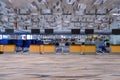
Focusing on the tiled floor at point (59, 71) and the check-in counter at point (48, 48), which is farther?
the check-in counter at point (48, 48)

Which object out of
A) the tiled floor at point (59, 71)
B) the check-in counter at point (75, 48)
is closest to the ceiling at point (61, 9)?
the check-in counter at point (75, 48)

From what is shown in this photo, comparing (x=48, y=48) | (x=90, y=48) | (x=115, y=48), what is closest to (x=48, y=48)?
(x=48, y=48)

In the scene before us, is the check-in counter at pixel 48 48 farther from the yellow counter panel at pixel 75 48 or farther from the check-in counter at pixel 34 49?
the yellow counter panel at pixel 75 48

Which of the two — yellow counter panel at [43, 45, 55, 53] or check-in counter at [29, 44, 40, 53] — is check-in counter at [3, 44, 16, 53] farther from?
yellow counter panel at [43, 45, 55, 53]

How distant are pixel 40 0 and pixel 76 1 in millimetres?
2439

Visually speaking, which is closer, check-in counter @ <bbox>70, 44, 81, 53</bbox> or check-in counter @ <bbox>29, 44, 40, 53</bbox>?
check-in counter @ <bbox>70, 44, 81, 53</bbox>

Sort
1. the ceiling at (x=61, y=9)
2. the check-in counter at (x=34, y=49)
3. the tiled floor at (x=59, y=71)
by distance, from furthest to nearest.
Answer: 1. the check-in counter at (x=34, y=49)
2. the ceiling at (x=61, y=9)
3. the tiled floor at (x=59, y=71)

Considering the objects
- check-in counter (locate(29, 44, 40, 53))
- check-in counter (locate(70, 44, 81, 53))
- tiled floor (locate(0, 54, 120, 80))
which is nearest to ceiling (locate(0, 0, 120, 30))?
check-in counter (locate(70, 44, 81, 53))

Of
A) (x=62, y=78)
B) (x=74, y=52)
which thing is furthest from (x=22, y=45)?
(x=62, y=78)

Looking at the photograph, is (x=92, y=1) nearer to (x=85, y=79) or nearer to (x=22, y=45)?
(x=85, y=79)

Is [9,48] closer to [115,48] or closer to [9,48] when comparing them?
[9,48]

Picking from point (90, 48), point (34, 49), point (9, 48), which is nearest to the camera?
point (90, 48)

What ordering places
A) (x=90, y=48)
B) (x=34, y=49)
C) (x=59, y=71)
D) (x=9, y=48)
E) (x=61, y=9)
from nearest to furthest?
(x=59, y=71)
(x=61, y=9)
(x=90, y=48)
(x=34, y=49)
(x=9, y=48)

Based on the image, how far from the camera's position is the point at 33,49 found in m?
28.0
